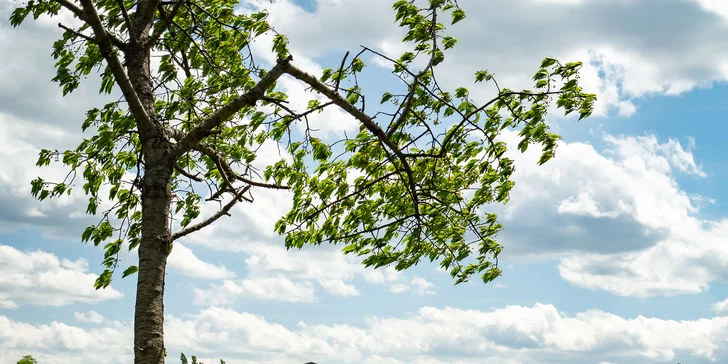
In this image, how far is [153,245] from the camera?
8.89m

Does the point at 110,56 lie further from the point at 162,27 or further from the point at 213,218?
the point at 213,218

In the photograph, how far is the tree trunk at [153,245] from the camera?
862 centimetres

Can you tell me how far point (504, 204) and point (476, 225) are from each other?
655 millimetres

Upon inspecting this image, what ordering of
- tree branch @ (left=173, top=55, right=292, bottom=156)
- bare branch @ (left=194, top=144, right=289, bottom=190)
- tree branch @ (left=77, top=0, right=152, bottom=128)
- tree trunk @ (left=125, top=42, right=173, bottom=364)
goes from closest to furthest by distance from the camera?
tree trunk @ (left=125, top=42, right=173, bottom=364) → tree branch @ (left=77, top=0, right=152, bottom=128) → tree branch @ (left=173, top=55, right=292, bottom=156) → bare branch @ (left=194, top=144, right=289, bottom=190)

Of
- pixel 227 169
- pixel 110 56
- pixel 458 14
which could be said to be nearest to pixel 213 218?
pixel 227 169

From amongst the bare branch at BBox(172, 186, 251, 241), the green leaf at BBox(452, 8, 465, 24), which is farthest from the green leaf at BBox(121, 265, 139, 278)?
the green leaf at BBox(452, 8, 465, 24)

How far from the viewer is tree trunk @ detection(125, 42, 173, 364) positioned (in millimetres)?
8617

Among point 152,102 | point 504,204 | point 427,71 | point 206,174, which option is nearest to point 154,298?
point 152,102

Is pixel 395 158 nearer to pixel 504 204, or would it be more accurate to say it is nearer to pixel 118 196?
pixel 504 204

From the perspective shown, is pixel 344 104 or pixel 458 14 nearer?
pixel 344 104

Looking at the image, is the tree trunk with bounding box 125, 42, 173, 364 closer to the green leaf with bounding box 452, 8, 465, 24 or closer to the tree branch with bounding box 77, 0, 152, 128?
the tree branch with bounding box 77, 0, 152, 128

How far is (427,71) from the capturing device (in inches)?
428

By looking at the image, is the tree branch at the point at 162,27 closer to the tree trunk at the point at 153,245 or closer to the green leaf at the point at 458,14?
the tree trunk at the point at 153,245

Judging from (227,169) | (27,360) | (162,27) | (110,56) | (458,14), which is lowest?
(27,360)
